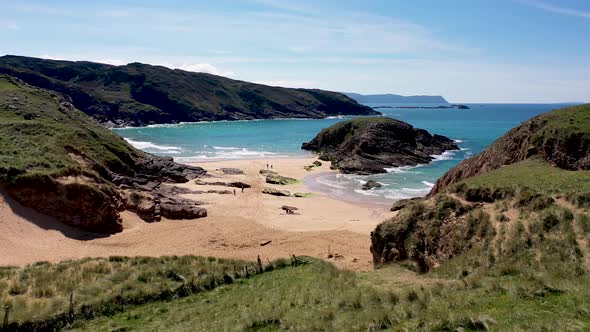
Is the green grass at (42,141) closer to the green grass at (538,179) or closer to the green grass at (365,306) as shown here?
the green grass at (365,306)

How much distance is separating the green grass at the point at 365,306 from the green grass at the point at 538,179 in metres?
8.13

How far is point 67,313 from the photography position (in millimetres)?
16672

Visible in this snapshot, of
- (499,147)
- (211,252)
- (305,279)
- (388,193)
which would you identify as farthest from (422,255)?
(388,193)

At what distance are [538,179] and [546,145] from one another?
7710mm

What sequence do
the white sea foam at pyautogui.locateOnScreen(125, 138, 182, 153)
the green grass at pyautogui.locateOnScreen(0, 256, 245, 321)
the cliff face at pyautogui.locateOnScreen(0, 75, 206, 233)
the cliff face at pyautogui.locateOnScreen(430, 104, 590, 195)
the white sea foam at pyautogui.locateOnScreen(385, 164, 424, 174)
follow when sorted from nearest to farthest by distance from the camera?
the green grass at pyautogui.locateOnScreen(0, 256, 245, 321) → the cliff face at pyautogui.locateOnScreen(430, 104, 590, 195) → the cliff face at pyautogui.locateOnScreen(0, 75, 206, 233) → the white sea foam at pyautogui.locateOnScreen(385, 164, 424, 174) → the white sea foam at pyautogui.locateOnScreen(125, 138, 182, 153)

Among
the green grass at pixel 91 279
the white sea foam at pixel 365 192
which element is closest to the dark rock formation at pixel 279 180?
the white sea foam at pixel 365 192

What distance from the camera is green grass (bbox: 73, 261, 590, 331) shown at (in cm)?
1126

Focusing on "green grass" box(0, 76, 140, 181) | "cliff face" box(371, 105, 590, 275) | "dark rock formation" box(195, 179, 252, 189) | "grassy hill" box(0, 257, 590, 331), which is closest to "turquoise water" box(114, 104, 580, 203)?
"dark rock formation" box(195, 179, 252, 189)

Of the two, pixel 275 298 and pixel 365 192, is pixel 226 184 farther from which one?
pixel 275 298

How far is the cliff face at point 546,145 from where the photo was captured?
91.3ft

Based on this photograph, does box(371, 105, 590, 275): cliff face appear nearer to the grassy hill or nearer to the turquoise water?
the grassy hill

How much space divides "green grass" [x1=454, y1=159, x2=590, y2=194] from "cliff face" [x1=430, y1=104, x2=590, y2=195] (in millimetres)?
1555

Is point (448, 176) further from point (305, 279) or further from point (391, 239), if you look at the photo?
point (305, 279)

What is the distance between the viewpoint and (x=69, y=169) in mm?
34281
